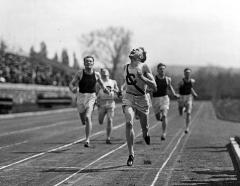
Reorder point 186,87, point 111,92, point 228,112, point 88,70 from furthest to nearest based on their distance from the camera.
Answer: point 228,112 → point 186,87 → point 111,92 → point 88,70

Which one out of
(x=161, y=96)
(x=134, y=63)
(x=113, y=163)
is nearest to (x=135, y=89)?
(x=134, y=63)

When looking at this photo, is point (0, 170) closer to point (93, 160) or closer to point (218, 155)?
point (93, 160)

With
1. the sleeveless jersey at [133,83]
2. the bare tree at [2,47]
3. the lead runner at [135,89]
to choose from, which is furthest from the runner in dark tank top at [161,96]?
the bare tree at [2,47]

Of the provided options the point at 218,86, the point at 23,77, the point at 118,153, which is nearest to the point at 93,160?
the point at 118,153

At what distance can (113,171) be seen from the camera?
9.88 metres

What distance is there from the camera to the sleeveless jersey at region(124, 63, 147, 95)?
10.8 m

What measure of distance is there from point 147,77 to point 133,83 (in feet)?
1.01

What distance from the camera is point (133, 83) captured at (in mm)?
10938

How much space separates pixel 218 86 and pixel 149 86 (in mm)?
153481

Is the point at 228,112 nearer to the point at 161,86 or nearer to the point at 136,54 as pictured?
the point at 161,86

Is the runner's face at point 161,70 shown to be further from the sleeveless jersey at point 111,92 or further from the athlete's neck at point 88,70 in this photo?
the athlete's neck at point 88,70

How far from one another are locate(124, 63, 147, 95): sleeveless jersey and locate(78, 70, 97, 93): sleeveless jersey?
3.22 meters

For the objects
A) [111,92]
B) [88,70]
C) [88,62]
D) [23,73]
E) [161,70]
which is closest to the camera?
[88,62]

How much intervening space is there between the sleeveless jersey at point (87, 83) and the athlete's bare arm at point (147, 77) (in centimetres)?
346
